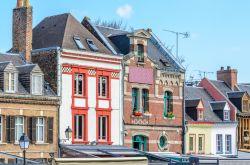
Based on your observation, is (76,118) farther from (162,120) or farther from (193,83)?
(193,83)

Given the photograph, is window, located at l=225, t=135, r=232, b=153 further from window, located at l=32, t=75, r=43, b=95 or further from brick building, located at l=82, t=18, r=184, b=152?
window, located at l=32, t=75, r=43, b=95


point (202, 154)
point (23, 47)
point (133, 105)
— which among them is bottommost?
point (202, 154)

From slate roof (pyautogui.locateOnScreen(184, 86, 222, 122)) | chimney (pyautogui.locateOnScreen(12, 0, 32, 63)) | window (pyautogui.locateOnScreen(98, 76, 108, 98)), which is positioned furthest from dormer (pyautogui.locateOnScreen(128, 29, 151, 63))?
slate roof (pyautogui.locateOnScreen(184, 86, 222, 122))

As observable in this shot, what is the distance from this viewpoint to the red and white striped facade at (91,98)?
48750 mm

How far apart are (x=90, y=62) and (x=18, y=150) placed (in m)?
7.91

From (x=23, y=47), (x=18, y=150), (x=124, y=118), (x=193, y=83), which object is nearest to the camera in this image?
(x=18, y=150)

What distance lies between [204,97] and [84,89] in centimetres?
1742

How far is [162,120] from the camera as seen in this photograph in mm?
55656

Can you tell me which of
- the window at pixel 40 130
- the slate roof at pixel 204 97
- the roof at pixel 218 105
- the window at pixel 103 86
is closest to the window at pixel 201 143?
the slate roof at pixel 204 97

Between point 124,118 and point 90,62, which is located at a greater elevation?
point 90,62

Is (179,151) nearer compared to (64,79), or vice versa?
(64,79)

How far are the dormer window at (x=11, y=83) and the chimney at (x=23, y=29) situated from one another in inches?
139

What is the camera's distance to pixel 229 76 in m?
68.2

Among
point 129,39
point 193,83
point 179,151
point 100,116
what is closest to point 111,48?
point 129,39
